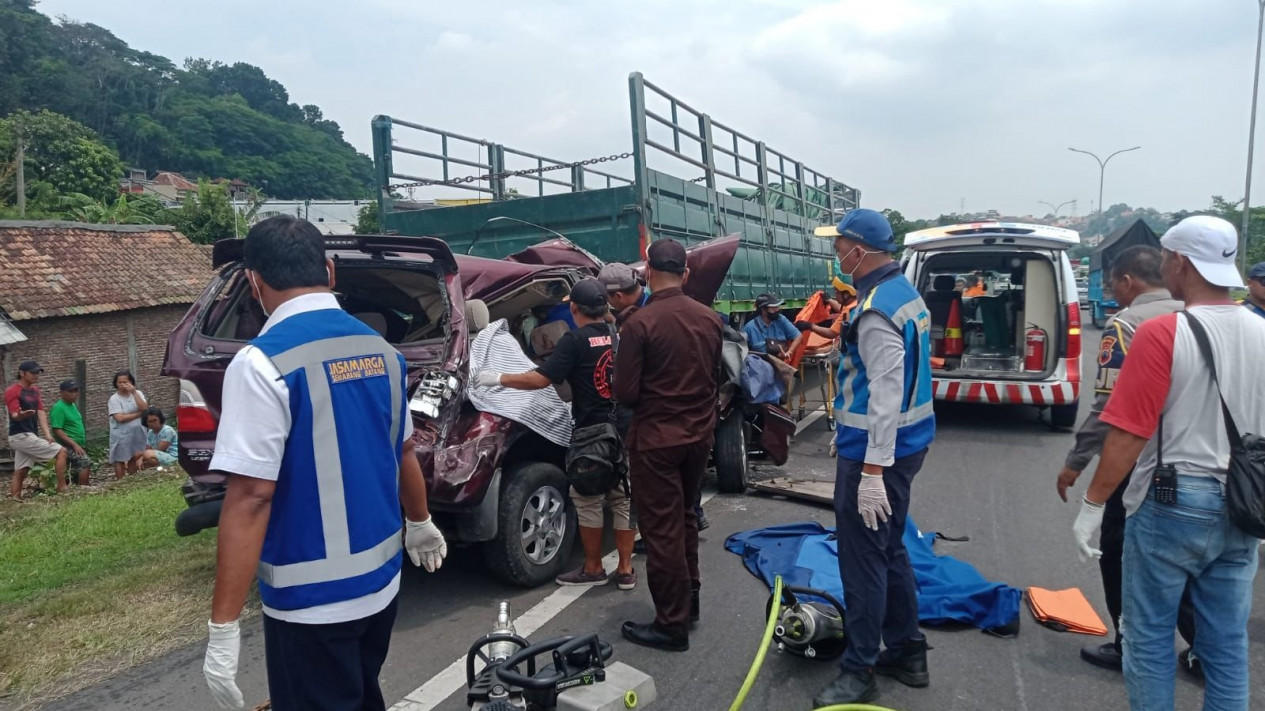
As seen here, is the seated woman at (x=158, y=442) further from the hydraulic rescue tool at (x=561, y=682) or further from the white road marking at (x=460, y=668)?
the hydraulic rescue tool at (x=561, y=682)

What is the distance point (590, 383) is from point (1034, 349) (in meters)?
6.12

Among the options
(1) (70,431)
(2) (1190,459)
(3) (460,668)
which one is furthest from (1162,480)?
(1) (70,431)

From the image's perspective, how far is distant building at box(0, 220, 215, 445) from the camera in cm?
1303

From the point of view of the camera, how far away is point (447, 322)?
4383mm

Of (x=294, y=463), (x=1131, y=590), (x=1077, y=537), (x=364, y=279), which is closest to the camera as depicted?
(x=294, y=463)

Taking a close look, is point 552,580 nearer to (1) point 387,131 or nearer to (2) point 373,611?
(2) point 373,611

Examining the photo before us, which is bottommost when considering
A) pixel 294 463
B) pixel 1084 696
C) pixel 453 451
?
pixel 1084 696

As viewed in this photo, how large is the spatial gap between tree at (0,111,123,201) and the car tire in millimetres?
43856

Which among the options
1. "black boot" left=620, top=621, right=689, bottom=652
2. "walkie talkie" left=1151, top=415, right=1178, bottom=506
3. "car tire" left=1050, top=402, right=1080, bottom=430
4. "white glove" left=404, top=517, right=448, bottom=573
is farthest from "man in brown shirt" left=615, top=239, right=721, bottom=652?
"car tire" left=1050, top=402, right=1080, bottom=430

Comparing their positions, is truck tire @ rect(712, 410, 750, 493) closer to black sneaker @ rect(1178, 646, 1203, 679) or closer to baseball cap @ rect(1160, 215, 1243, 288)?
black sneaker @ rect(1178, 646, 1203, 679)

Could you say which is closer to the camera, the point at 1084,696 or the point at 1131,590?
the point at 1131,590

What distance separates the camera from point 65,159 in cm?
4144

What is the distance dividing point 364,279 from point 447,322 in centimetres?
91

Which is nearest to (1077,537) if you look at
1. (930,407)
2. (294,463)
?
(930,407)
